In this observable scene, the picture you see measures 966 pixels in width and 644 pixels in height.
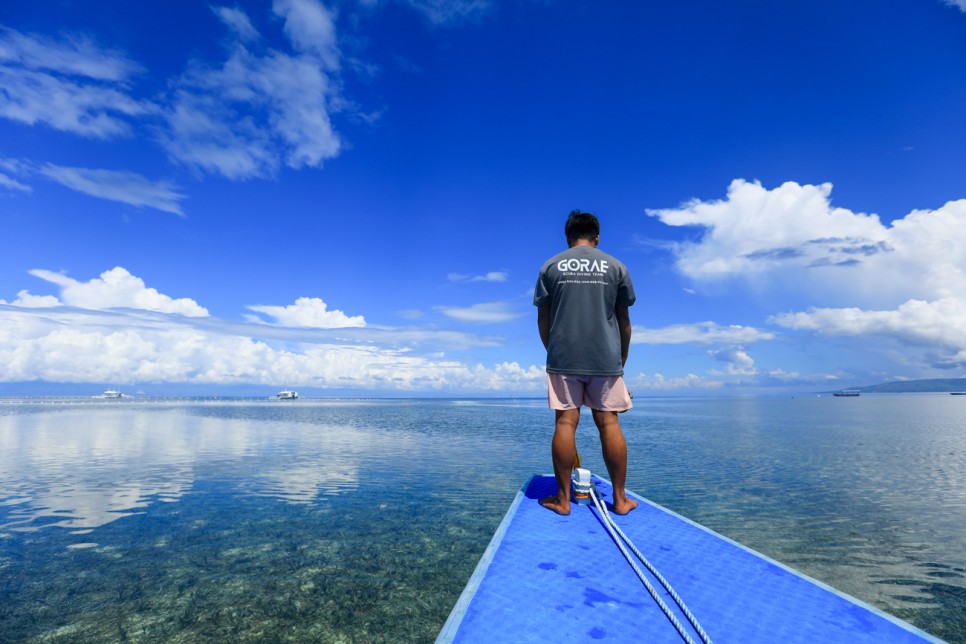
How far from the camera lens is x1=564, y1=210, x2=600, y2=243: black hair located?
5.88m

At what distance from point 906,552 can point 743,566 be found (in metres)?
6.80

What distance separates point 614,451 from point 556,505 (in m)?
1.05

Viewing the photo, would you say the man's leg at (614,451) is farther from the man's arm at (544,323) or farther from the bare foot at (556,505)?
the man's arm at (544,323)

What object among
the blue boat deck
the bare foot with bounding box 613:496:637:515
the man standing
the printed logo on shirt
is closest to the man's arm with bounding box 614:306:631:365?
the man standing

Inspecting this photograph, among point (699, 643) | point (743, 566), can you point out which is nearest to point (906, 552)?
point (743, 566)

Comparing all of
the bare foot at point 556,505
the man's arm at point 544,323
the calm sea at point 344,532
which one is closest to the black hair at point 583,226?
the man's arm at point 544,323

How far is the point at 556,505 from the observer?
18.5 feet

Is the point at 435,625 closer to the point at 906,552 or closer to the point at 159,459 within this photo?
the point at 906,552

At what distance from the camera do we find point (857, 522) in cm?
984

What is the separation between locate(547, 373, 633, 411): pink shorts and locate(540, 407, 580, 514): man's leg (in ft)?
0.44

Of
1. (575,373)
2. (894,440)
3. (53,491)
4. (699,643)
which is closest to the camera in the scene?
(699,643)

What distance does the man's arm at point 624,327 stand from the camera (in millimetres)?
5645

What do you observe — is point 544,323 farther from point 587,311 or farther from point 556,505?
point 556,505

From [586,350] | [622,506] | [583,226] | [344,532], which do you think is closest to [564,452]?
[622,506]
